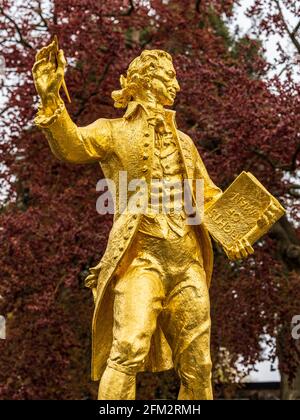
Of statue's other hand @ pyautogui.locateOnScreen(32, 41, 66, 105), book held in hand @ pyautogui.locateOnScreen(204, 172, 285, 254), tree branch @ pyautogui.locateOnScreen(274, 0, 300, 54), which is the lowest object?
book held in hand @ pyautogui.locateOnScreen(204, 172, 285, 254)

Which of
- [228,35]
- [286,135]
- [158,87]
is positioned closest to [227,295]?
[286,135]

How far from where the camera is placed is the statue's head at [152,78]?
17.2 ft

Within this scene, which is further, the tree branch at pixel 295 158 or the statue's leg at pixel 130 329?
the tree branch at pixel 295 158

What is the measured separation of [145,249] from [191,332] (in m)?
0.51

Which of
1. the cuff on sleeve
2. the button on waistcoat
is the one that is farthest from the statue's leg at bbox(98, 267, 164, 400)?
the cuff on sleeve

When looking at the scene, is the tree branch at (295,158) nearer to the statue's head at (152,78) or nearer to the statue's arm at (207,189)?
the statue's arm at (207,189)

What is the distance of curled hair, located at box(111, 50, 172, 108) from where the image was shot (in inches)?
206

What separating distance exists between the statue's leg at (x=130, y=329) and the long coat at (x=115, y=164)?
0.16m

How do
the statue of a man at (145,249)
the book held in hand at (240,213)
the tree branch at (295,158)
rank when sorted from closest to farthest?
the statue of a man at (145,249) → the book held in hand at (240,213) → the tree branch at (295,158)

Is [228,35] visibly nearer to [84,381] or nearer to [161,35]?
[161,35]

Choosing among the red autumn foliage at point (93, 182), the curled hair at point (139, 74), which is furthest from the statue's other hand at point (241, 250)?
the red autumn foliage at point (93, 182)

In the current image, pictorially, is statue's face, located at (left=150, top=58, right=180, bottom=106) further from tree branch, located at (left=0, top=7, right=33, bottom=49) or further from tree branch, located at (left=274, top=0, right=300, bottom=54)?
tree branch, located at (left=0, top=7, right=33, bottom=49)

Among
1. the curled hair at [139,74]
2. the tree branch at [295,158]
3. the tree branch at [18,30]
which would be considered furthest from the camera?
the tree branch at [18,30]

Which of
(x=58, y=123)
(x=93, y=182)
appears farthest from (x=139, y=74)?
(x=93, y=182)
